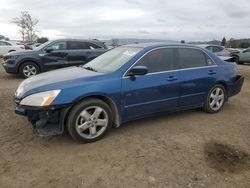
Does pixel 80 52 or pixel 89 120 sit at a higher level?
pixel 80 52

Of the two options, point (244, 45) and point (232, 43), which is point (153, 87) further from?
point (232, 43)

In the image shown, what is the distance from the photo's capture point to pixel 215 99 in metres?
5.86

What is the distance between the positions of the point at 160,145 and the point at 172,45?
2.08 meters

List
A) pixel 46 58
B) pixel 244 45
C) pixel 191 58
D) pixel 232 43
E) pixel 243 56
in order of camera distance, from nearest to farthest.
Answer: pixel 191 58
pixel 46 58
pixel 243 56
pixel 244 45
pixel 232 43

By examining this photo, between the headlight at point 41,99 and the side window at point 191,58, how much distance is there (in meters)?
2.56

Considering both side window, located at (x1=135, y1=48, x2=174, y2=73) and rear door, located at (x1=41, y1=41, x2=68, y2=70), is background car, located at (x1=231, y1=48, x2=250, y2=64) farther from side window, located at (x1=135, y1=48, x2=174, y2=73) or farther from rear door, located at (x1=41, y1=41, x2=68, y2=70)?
side window, located at (x1=135, y1=48, x2=174, y2=73)

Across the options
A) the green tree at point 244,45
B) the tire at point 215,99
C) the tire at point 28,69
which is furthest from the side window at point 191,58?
the green tree at point 244,45

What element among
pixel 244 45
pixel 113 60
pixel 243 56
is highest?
pixel 244 45

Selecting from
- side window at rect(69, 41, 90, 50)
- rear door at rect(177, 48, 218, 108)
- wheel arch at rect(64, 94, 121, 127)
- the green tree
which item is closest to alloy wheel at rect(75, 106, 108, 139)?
wheel arch at rect(64, 94, 121, 127)

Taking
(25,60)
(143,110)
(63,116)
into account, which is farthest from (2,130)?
(25,60)

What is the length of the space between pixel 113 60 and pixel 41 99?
5.38 feet

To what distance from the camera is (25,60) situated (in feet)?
33.0

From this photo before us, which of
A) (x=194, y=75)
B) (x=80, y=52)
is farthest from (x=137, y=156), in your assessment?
(x=80, y=52)

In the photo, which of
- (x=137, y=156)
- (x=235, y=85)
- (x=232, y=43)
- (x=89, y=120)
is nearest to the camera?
Result: (x=137, y=156)
